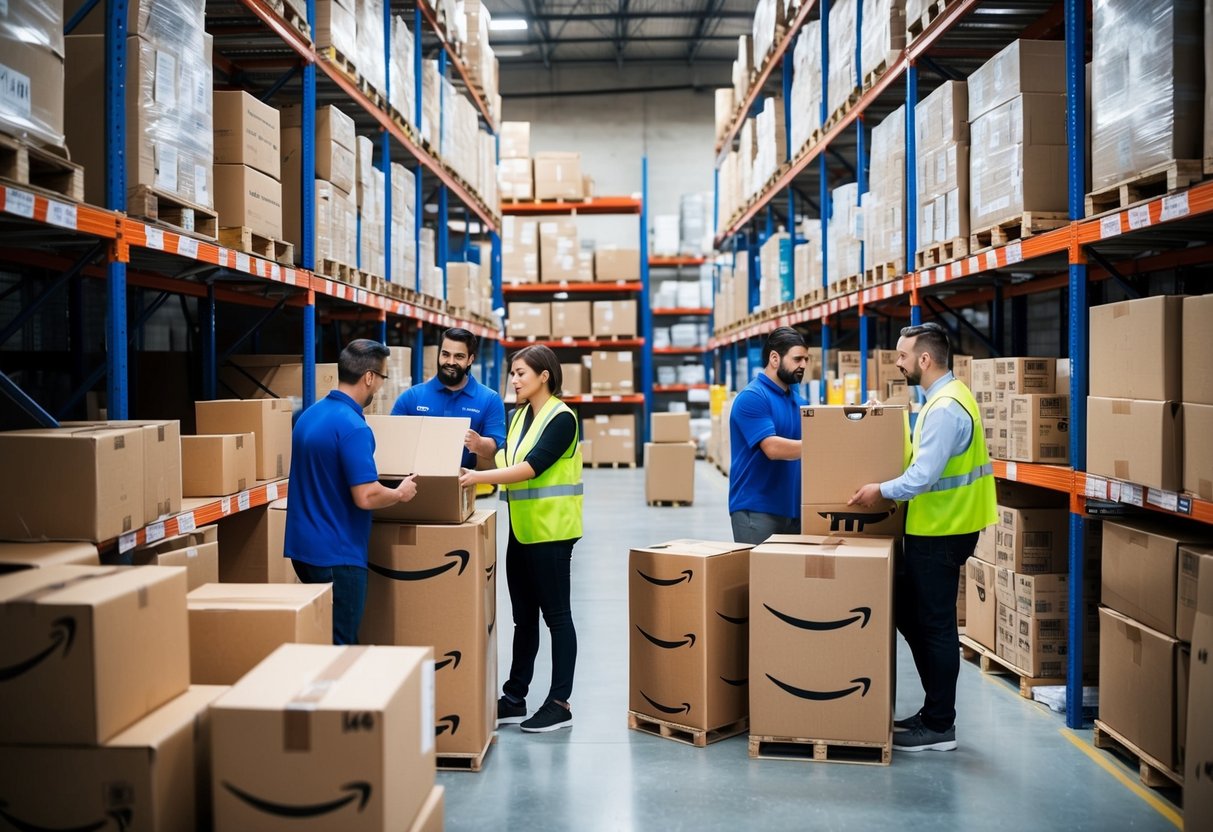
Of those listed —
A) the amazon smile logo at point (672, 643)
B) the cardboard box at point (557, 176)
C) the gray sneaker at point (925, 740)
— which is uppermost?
the cardboard box at point (557, 176)

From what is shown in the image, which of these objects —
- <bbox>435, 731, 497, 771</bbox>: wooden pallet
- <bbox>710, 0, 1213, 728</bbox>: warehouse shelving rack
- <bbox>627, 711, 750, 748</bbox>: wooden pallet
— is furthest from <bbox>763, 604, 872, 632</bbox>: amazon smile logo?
<bbox>435, 731, 497, 771</bbox>: wooden pallet

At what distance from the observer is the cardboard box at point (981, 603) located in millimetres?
5422

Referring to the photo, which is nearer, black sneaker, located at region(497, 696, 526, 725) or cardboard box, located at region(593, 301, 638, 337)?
black sneaker, located at region(497, 696, 526, 725)

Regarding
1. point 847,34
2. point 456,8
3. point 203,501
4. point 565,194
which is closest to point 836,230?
point 847,34

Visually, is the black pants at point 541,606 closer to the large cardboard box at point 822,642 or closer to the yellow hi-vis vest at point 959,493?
the large cardboard box at point 822,642

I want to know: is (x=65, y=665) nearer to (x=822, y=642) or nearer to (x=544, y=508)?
(x=544, y=508)

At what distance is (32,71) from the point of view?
3.14m

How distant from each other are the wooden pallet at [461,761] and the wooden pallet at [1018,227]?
3.61 meters

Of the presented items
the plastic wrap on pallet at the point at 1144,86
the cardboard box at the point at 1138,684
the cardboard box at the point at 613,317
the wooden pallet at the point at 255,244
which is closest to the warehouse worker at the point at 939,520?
the cardboard box at the point at 1138,684

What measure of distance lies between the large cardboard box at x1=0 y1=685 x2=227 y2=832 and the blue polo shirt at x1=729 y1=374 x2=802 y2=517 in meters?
3.16

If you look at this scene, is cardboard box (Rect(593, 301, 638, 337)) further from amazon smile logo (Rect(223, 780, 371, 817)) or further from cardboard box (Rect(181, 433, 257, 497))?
amazon smile logo (Rect(223, 780, 371, 817))

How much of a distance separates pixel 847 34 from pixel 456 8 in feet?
15.8

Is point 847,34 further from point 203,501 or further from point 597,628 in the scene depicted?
point 203,501

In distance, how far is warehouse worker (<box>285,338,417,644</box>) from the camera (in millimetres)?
3686
